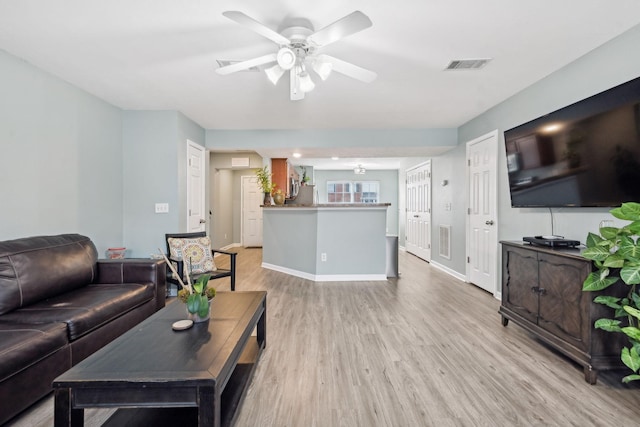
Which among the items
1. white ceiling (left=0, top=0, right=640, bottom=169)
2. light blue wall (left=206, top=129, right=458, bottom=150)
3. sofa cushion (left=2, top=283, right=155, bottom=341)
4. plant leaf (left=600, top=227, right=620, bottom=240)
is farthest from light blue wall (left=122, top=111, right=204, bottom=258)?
plant leaf (left=600, top=227, right=620, bottom=240)

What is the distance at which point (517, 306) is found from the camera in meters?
2.59

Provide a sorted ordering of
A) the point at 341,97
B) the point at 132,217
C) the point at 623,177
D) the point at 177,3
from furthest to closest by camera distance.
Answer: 1. the point at 132,217
2. the point at 341,97
3. the point at 623,177
4. the point at 177,3

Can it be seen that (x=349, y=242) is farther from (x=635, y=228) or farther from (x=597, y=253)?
(x=635, y=228)

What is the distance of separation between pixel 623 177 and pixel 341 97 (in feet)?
8.48

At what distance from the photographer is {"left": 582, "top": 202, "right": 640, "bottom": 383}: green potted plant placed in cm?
154

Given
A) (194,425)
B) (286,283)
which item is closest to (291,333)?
(194,425)

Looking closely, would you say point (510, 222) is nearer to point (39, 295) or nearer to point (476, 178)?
point (476, 178)

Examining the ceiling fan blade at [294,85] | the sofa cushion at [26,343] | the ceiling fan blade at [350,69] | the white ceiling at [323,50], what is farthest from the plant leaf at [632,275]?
the sofa cushion at [26,343]

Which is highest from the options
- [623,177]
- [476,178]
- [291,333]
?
[476,178]

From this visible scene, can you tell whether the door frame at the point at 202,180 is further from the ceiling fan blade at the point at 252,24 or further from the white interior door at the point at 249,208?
the white interior door at the point at 249,208

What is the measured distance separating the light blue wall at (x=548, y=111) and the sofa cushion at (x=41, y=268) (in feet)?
14.0

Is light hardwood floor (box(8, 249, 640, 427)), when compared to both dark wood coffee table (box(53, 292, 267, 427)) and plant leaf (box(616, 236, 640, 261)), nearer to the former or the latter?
dark wood coffee table (box(53, 292, 267, 427))

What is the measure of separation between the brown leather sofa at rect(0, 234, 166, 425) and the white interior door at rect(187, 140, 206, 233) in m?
1.68

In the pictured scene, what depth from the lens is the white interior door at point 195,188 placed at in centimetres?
431
